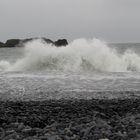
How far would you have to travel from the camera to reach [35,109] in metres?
8.95

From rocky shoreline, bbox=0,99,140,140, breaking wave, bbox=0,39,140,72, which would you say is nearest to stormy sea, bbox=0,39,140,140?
rocky shoreline, bbox=0,99,140,140

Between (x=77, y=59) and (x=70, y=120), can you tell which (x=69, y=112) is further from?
(x=77, y=59)

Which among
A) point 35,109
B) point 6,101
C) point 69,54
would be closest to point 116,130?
point 35,109

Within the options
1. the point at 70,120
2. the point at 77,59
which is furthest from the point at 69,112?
the point at 77,59

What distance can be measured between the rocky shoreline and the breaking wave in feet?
56.7

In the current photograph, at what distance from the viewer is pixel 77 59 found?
2867 centimetres

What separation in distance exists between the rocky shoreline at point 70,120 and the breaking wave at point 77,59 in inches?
681

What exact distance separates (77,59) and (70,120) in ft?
69.7

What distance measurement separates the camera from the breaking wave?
28188 millimetres

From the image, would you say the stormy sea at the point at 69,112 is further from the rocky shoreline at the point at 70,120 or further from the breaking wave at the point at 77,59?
the breaking wave at the point at 77,59

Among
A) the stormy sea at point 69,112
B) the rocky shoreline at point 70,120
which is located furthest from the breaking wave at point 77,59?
the rocky shoreline at point 70,120

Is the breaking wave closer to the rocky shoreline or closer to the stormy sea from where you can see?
the stormy sea

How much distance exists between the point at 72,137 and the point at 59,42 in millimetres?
57560

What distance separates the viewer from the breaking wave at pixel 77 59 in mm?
28188
